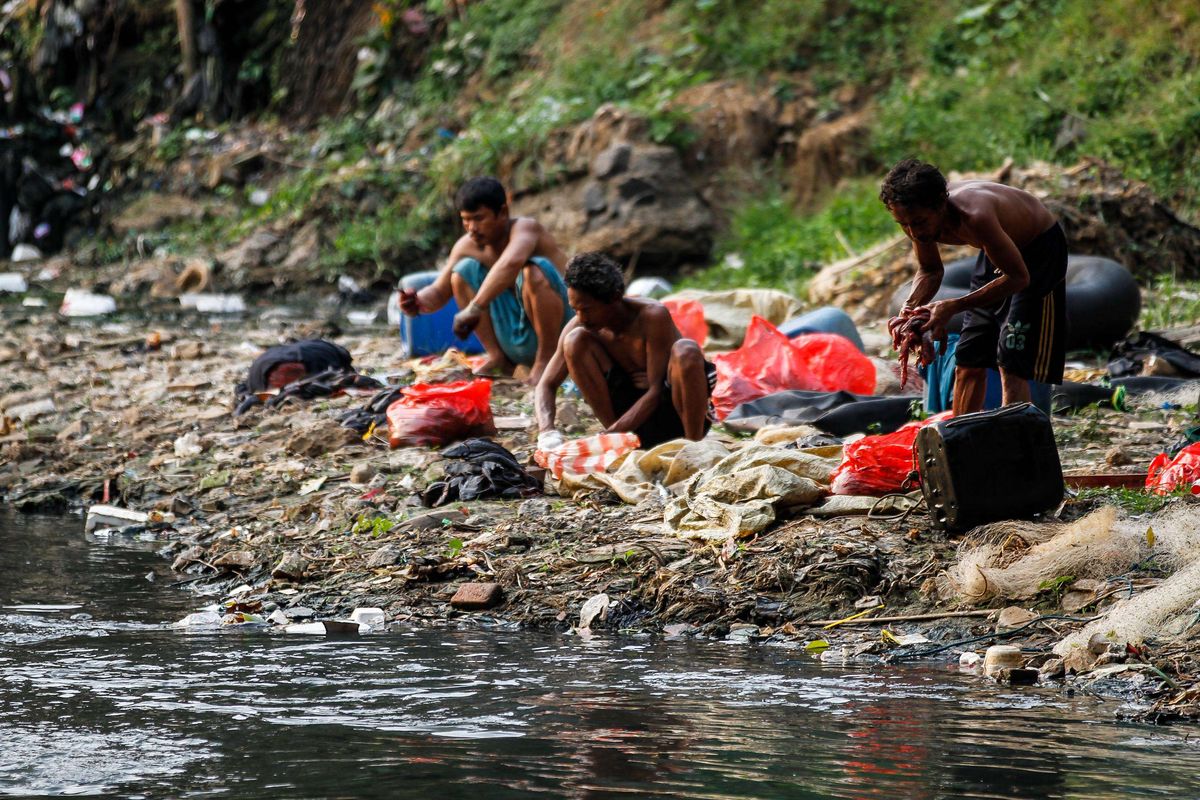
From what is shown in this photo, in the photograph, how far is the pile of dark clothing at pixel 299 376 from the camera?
8438mm

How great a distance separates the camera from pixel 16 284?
17.3m

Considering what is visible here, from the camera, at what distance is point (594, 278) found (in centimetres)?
594

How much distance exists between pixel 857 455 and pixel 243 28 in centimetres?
1940

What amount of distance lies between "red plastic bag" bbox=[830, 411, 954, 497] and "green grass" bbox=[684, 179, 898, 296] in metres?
6.55

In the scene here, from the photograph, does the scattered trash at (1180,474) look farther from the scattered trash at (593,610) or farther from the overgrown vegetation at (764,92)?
the overgrown vegetation at (764,92)

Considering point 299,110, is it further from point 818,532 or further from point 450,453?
point 818,532

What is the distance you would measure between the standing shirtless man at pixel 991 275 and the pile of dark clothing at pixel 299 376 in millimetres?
3878

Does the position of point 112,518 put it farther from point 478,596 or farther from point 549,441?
point 478,596

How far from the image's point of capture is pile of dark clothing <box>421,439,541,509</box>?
6004 mm

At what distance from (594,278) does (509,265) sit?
6.84 feet

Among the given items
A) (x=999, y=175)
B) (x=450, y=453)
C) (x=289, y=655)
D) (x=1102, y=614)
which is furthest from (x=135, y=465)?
(x=999, y=175)

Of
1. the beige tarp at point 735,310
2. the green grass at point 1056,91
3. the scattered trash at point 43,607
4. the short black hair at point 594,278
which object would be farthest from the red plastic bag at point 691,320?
the green grass at point 1056,91

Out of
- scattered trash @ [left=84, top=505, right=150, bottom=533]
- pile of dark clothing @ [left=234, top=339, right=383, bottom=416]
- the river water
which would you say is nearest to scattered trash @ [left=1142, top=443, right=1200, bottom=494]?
the river water

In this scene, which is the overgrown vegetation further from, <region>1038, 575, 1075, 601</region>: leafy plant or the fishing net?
<region>1038, 575, 1075, 601</region>: leafy plant
